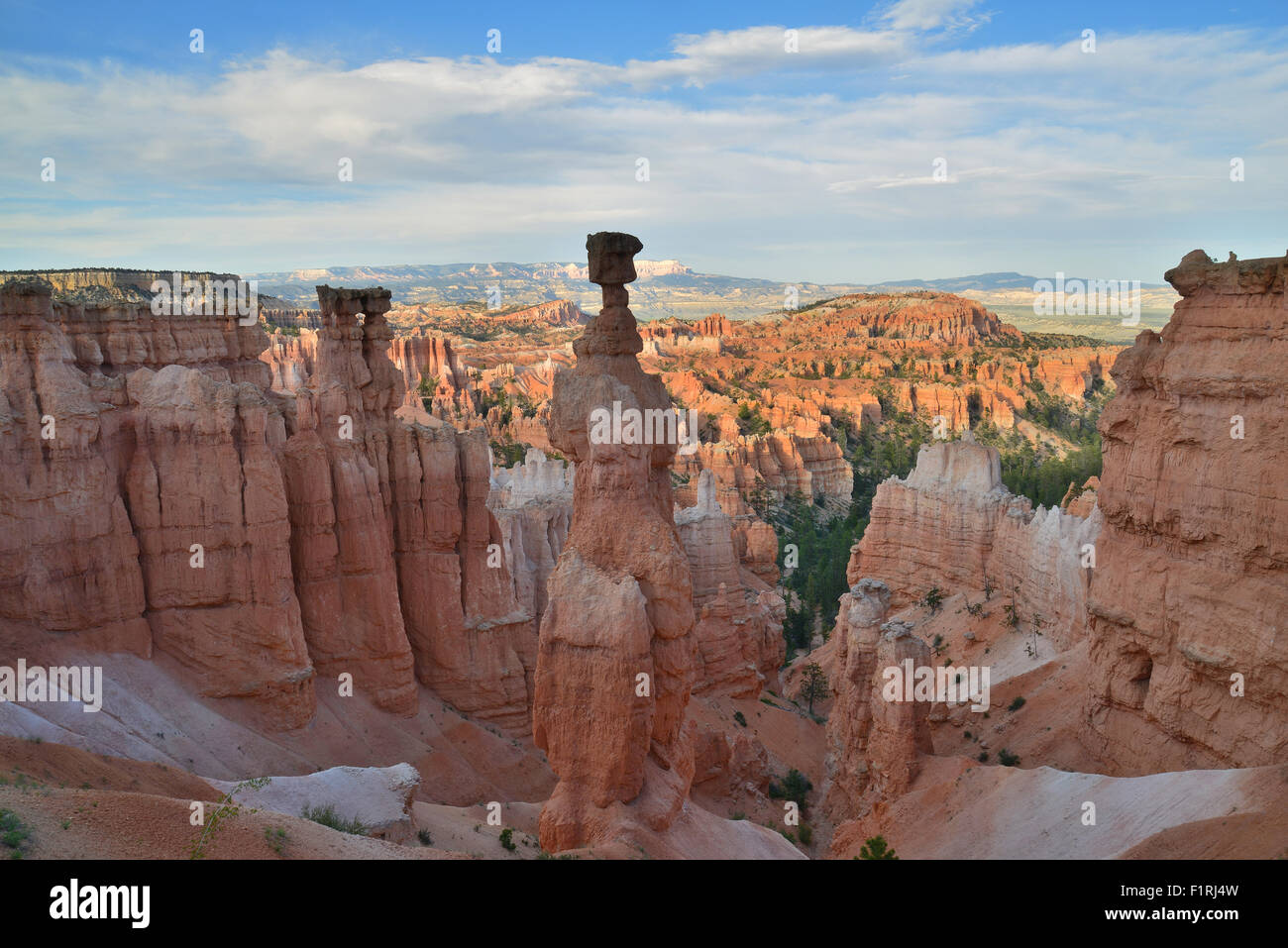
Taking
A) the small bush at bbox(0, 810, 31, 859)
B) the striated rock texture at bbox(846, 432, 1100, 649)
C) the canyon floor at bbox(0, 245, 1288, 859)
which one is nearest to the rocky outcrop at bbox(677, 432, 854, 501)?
the striated rock texture at bbox(846, 432, 1100, 649)

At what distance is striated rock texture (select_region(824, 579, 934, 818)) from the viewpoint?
20.5 metres

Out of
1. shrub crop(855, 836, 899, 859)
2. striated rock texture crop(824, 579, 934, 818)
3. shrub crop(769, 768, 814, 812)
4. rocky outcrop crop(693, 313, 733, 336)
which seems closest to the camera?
shrub crop(855, 836, 899, 859)

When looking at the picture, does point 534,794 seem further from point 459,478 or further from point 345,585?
point 459,478

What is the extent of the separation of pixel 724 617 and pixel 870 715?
9.53 metres

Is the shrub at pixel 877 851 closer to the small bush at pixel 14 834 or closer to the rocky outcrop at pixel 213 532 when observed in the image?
the rocky outcrop at pixel 213 532

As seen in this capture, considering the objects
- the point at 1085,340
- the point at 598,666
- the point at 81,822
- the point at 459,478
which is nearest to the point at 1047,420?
the point at 1085,340

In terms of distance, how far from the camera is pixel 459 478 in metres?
24.8

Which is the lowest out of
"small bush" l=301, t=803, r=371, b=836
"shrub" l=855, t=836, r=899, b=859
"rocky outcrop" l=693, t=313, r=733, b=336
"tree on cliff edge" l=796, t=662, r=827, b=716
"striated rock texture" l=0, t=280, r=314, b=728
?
"tree on cliff edge" l=796, t=662, r=827, b=716

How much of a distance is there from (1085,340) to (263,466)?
14952 centimetres

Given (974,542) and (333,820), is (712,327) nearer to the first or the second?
(974,542)

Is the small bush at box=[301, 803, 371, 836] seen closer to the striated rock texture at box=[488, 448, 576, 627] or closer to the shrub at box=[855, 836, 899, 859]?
the shrub at box=[855, 836, 899, 859]

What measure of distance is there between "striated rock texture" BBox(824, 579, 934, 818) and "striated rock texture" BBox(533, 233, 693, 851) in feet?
23.1

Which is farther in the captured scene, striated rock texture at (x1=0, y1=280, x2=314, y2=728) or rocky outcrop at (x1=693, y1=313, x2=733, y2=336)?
rocky outcrop at (x1=693, y1=313, x2=733, y2=336)

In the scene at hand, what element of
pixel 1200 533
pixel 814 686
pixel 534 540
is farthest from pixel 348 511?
pixel 814 686
